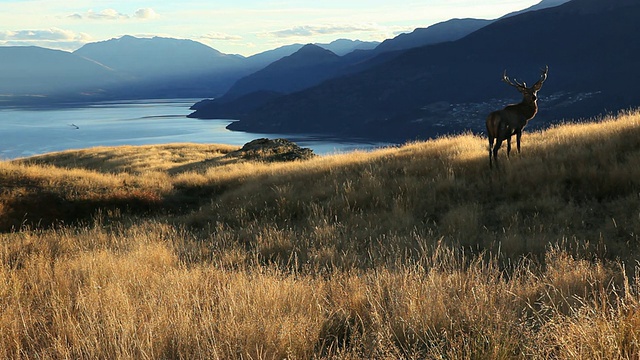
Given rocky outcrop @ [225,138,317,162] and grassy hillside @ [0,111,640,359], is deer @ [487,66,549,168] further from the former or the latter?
rocky outcrop @ [225,138,317,162]

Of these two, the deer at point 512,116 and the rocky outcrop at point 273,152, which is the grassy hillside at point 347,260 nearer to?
the deer at point 512,116

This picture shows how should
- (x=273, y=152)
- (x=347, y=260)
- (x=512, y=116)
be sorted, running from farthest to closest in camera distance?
1. (x=273, y=152)
2. (x=512, y=116)
3. (x=347, y=260)

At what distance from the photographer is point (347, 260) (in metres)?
5.85

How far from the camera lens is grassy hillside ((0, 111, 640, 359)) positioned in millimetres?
3125

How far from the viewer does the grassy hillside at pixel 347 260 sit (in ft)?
10.3

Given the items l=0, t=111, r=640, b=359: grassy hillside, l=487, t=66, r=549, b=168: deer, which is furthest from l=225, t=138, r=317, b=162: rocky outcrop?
l=487, t=66, r=549, b=168: deer

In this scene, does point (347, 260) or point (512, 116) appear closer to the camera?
point (347, 260)

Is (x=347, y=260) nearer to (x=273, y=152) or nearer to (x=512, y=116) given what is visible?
(x=512, y=116)

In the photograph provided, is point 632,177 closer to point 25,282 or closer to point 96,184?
point 25,282

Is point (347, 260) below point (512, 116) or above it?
below

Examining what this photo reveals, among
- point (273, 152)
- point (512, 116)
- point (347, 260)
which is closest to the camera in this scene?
point (347, 260)

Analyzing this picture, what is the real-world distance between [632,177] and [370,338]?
7.28m

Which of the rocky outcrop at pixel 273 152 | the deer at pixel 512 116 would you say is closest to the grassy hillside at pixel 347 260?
the deer at pixel 512 116

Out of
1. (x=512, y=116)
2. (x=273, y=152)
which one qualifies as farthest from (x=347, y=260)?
(x=273, y=152)
